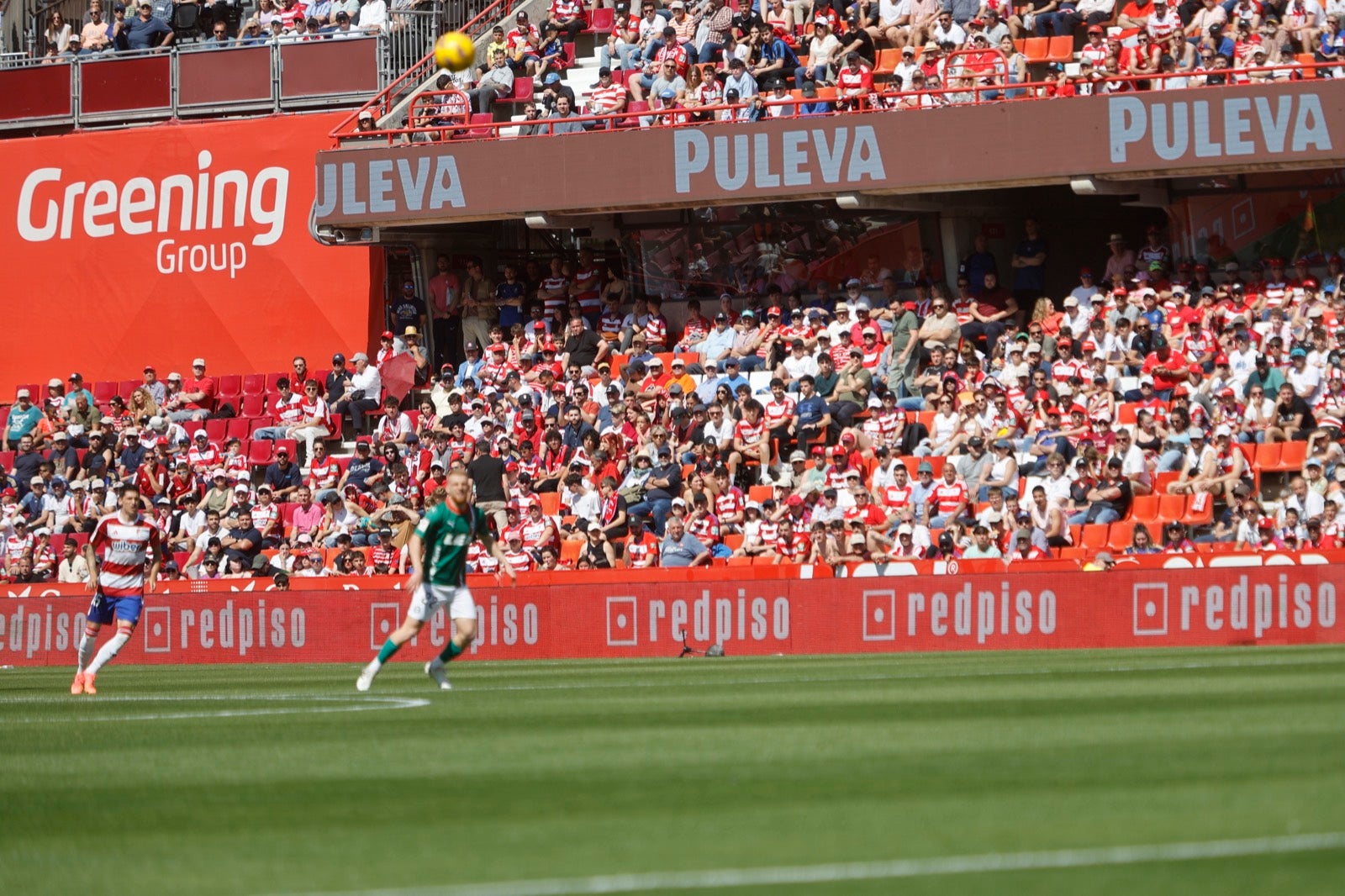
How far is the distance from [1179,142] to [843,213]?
5728mm

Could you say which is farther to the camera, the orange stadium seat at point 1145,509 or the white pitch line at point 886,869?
the orange stadium seat at point 1145,509

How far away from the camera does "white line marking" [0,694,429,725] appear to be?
13.9 meters

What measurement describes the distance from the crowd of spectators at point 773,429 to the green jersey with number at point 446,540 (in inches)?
312

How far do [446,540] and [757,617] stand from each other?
7419mm

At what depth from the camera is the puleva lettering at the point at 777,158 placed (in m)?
28.5

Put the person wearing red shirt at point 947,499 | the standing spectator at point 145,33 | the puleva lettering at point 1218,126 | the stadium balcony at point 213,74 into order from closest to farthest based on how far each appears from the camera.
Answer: the person wearing red shirt at point 947,499, the puleva lettering at point 1218,126, the stadium balcony at point 213,74, the standing spectator at point 145,33

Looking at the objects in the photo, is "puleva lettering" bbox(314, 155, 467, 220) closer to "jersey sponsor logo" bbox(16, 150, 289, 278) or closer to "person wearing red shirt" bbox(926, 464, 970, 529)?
"jersey sponsor logo" bbox(16, 150, 289, 278)

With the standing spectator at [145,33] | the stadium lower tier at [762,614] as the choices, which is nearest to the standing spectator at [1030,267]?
the stadium lower tier at [762,614]

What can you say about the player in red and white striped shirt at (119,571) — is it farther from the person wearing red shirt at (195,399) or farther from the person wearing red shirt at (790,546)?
the person wearing red shirt at (195,399)

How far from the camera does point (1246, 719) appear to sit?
35.2ft

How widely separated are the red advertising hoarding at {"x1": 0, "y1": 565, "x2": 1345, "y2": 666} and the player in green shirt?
276 inches

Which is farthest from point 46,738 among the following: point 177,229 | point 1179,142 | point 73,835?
point 177,229

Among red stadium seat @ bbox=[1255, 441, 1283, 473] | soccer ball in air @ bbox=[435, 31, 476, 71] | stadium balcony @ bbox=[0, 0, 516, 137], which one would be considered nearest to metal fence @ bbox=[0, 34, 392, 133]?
stadium balcony @ bbox=[0, 0, 516, 137]

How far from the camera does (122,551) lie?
18.2m
